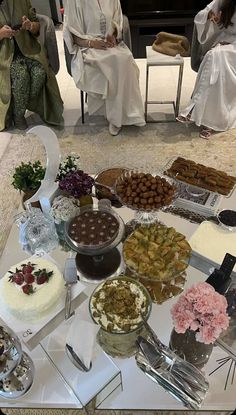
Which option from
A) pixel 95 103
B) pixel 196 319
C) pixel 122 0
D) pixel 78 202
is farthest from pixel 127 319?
pixel 122 0

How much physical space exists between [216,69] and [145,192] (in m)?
1.53

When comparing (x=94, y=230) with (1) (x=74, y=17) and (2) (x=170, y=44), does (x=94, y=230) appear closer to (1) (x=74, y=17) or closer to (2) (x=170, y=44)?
(1) (x=74, y=17)

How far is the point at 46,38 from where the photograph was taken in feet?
8.63

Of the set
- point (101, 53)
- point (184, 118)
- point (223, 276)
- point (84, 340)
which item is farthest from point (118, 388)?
point (101, 53)

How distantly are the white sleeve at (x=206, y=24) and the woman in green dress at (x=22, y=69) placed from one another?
1.10 m

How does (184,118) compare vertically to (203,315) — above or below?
below

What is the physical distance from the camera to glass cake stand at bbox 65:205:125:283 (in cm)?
125

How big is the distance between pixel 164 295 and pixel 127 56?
1841 millimetres

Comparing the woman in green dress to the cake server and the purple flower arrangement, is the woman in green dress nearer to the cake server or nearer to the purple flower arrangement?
the purple flower arrangement

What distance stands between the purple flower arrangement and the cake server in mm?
290

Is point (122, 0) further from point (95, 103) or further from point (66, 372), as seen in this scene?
point (66, 372)

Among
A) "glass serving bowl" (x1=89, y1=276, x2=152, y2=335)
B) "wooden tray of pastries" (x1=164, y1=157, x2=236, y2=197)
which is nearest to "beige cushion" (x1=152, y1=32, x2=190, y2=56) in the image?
"wooden tray of pastries" (x1=164, y1=157, x2=236, y2=197)

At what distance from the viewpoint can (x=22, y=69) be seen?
2578 millimetres

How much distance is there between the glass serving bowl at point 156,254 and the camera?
1178 millimetres
